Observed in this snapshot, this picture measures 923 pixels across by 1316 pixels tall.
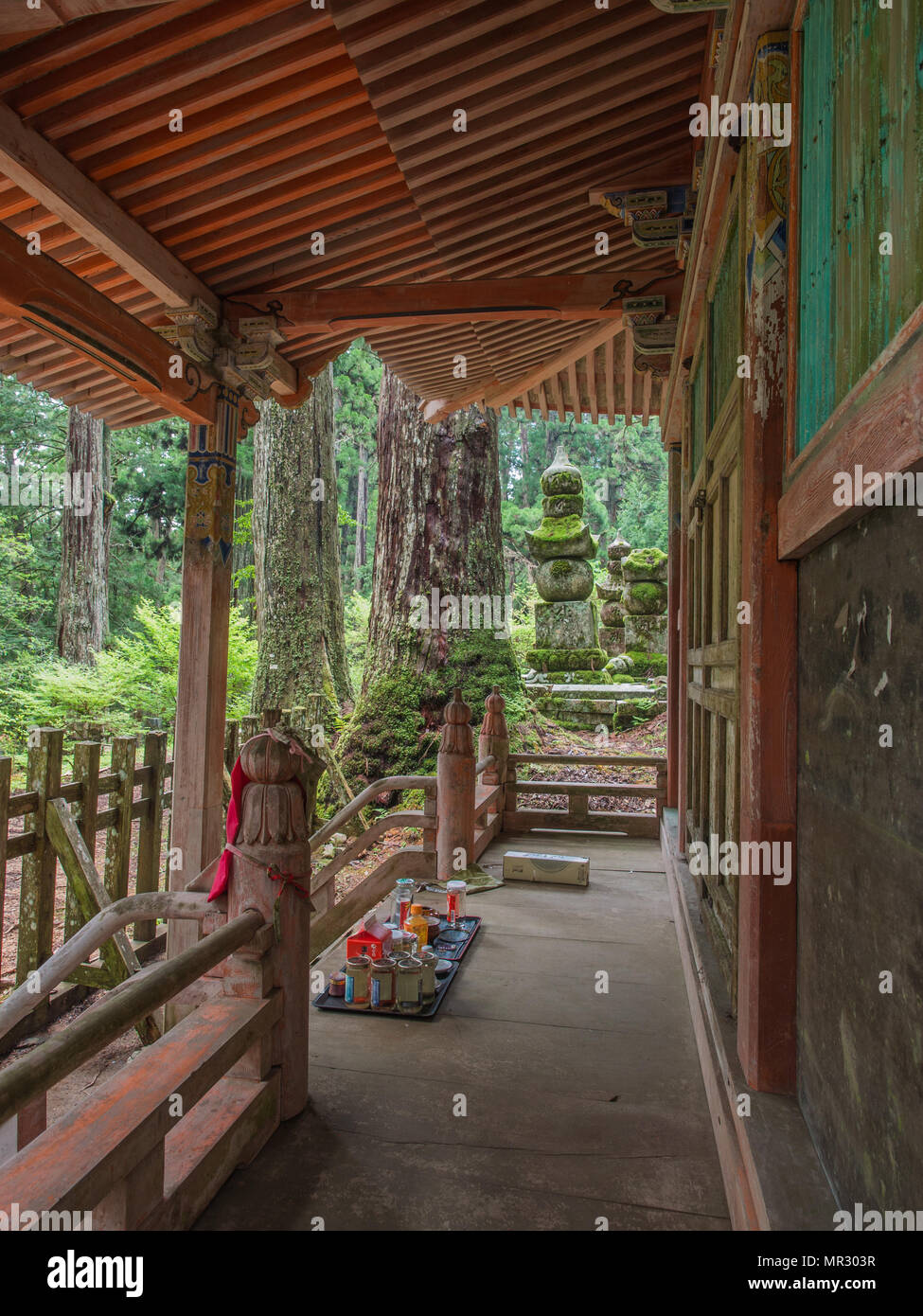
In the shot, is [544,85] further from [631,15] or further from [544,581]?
[544,581]

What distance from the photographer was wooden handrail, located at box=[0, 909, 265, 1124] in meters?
1.56

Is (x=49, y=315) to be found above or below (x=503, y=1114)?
above

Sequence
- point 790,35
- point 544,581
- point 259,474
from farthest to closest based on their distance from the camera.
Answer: point 544,581
point 259,474
point 790,35

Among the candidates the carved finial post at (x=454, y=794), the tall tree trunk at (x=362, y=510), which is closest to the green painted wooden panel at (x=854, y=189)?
the carved finial post at (x=454, y=794)

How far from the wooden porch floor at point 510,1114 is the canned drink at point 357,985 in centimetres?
8

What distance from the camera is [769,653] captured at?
6.07 ft

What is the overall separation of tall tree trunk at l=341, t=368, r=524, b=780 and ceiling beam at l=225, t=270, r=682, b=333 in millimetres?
4302

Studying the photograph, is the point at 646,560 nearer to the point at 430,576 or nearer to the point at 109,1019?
the point at 430,576

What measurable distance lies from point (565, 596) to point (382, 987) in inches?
410

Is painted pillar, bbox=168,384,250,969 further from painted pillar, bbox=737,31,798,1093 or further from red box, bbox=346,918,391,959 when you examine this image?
painted pillar, bbox=737,31,798,1093

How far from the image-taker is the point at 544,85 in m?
3.26

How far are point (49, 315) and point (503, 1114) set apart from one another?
145 inches

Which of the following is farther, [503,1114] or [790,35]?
[503,1114]

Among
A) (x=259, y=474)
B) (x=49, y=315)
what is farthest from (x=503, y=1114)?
(x=259, y=474)
